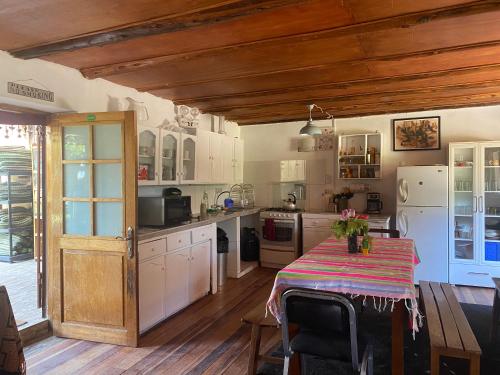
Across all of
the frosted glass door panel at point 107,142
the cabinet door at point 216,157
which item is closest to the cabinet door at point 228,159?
the cabinet door at point 216,157

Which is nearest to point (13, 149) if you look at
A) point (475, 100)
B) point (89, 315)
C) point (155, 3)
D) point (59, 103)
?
point (59, 103)

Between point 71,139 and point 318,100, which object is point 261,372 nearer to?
point 71,139

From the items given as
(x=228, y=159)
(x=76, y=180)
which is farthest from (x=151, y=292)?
(x=228, y=159)

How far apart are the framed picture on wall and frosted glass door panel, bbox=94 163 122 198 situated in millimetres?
3950


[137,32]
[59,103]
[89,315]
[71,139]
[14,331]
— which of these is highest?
Result: [137,32]

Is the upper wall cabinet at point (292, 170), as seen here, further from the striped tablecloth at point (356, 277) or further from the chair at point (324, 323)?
the chair at point (324, 323)

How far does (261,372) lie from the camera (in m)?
2.61

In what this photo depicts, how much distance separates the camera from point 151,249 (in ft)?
10.7

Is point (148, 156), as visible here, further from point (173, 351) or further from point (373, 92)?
point (373, 92)

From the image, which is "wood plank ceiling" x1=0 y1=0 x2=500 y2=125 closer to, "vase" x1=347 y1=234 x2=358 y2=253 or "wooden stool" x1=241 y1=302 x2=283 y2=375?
"vase" x1=347 y1=234 x2=358 y2=253

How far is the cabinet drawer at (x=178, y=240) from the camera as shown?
355 cm

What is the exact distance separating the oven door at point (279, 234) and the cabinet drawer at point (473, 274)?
82.4 inches

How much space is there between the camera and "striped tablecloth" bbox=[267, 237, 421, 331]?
2.06 meters

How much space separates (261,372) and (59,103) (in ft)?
8.81
